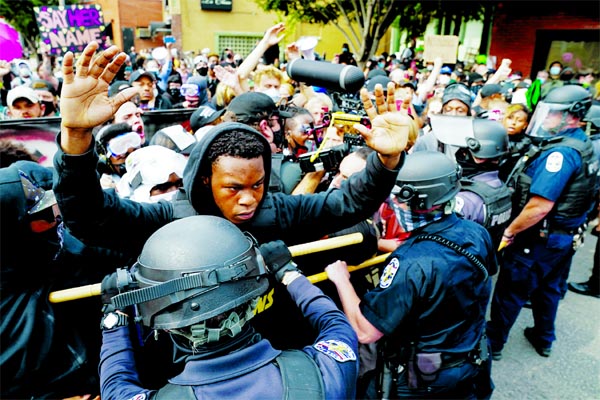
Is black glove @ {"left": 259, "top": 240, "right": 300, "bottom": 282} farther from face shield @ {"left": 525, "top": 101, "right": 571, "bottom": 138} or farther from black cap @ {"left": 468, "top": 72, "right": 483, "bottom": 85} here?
black cap @ {"left": 468, "top": 72, "right": 483, "bottom": 85}

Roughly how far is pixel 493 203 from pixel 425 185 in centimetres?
109

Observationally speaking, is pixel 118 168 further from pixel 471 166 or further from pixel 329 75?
pixel 471 166

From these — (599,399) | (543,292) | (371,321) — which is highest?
(371,321)

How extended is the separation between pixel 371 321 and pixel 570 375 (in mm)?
2607

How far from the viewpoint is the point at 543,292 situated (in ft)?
11.9

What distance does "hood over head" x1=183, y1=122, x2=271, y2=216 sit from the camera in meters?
1.72

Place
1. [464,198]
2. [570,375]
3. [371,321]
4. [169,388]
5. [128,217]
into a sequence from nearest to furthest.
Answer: [169,388]
[128,217]
[371,321]
[464,198]
[570,375]

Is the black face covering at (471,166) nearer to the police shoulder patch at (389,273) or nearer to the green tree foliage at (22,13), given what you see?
the police shoulder patch at (389,273)

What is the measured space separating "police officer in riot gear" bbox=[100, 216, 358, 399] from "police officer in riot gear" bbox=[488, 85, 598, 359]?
9.13 ft

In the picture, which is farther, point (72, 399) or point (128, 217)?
point (72, 399)

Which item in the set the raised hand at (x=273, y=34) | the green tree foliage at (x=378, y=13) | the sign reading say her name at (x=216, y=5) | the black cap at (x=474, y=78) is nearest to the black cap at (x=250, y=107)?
the raised hand at (x=273, y=34)

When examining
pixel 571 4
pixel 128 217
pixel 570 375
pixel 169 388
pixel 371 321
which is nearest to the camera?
pixel 169 388

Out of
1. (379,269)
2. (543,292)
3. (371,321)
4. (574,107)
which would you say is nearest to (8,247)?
(371,321)

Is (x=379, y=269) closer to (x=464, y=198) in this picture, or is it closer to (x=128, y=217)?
(x=464, y=198)
